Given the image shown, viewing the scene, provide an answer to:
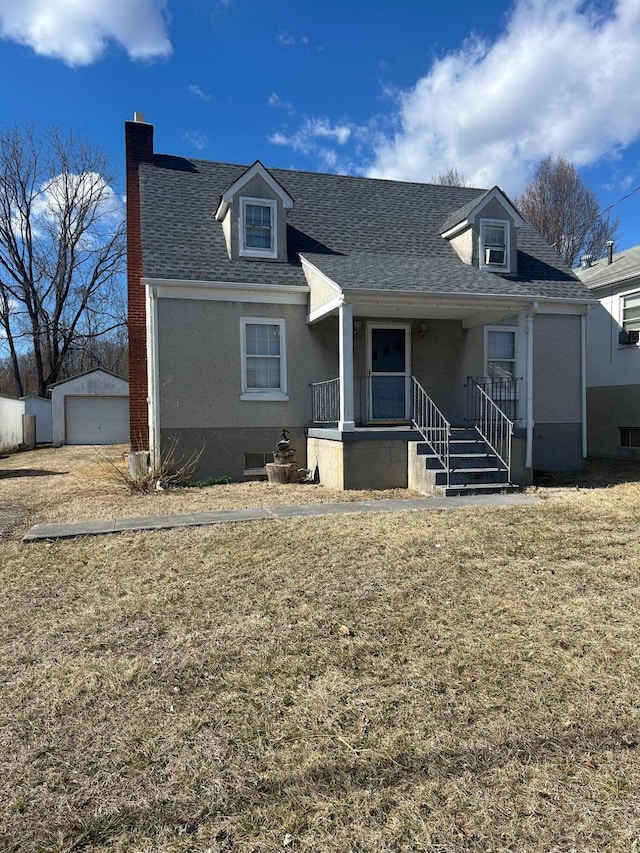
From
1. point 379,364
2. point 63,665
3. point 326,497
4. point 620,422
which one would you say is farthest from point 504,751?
point 620,422

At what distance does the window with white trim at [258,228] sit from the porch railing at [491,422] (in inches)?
201

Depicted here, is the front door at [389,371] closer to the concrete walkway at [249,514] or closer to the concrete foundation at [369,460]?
the concrete foundation at [369,460]

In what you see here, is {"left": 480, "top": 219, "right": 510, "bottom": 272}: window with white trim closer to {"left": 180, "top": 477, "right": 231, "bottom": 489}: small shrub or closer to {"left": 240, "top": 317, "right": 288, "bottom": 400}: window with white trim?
{"left": 240, "top": 317, "right": 288, "bottom": 400}: window with white trim

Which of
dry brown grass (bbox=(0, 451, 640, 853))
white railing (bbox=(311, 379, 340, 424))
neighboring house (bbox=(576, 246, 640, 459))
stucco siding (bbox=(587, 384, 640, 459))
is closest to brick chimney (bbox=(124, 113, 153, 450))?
white railing (bbox=(311, 379, 340, 424))

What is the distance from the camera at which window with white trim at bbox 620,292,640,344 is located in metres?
14.3

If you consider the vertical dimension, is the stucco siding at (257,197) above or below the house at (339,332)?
above

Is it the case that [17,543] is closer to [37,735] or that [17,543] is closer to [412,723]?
[37,735]

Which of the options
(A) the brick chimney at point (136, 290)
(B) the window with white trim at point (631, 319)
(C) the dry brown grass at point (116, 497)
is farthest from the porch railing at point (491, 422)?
(A) the brick chimney at point (136, 290)

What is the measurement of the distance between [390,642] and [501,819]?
1.59 m

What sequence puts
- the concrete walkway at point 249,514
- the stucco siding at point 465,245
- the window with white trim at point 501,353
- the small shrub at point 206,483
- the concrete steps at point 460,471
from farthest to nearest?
the stucco siding at point 465,245, the window with white trim at point 501,353, the small shrub at point 206,483, the concrete steps at point 460,471, the concrete walkway at point 249,514

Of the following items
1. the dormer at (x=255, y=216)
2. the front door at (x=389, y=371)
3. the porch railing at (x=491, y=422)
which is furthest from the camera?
the front door at (x=389, y=371)

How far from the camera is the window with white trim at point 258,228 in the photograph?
1176 centimetres

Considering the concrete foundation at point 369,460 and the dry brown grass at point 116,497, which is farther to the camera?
the concrete foundation at point 369,460

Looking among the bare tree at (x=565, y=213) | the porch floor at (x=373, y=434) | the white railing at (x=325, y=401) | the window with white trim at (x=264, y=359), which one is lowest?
the porch floor at (x=373, y=434)
